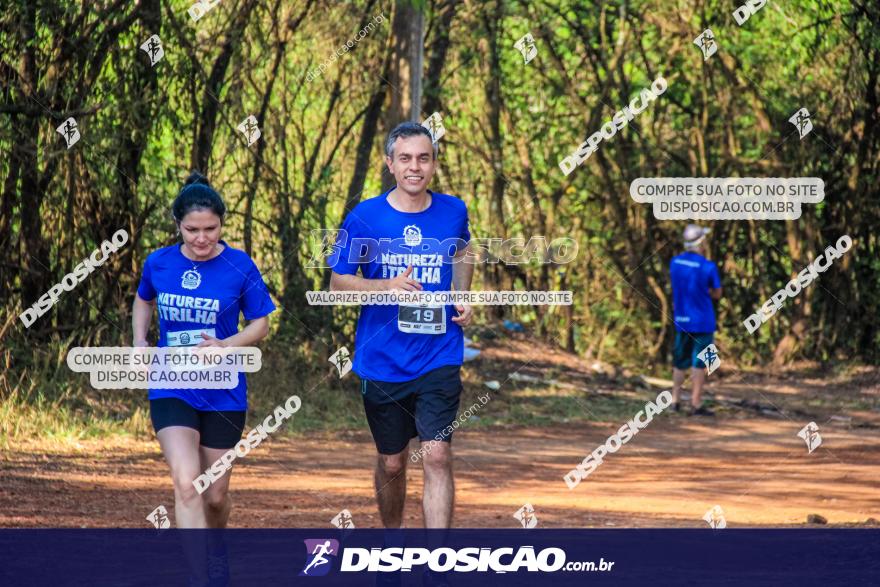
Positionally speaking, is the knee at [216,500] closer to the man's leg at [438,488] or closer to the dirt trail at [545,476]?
the man's leg at [438,488]

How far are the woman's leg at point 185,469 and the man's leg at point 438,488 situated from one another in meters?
0.92

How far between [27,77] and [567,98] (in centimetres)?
834

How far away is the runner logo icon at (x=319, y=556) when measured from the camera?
19.6ft

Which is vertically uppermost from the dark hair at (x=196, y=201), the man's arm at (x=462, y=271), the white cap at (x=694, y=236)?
the white cap at (x=694, y=236)

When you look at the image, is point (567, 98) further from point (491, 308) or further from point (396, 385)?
point (396, 385)

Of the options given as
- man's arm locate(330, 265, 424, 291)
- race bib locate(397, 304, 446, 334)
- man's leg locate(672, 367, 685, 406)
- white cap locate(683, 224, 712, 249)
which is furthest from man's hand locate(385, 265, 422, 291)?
white cap locate(683, 224, 712, 249)

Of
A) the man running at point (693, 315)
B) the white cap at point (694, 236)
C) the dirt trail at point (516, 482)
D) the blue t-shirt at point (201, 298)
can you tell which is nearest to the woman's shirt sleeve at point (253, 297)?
the blue t-shirt at point (201, 298)

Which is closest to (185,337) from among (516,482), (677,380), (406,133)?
(406,133)

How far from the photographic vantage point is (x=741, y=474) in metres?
10.8

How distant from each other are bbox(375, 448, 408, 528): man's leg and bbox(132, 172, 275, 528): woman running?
69cm

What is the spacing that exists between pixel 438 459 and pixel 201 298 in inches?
46.7

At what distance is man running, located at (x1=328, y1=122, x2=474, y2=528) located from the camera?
593 centimetres

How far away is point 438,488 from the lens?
575cm

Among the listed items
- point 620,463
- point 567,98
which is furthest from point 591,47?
point 620,463
